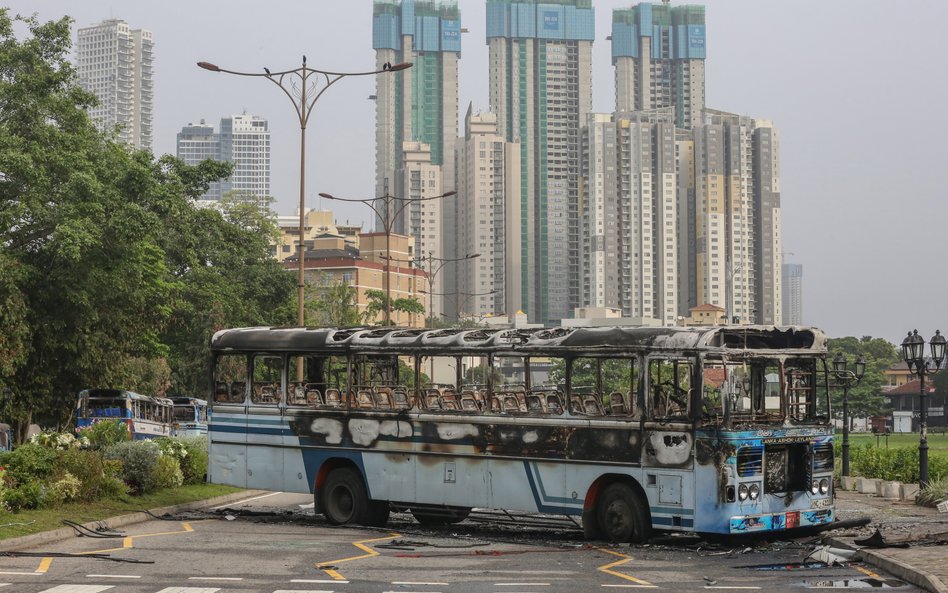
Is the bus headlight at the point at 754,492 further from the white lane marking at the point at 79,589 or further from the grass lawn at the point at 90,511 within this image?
the grass lawn at the point at 90,511

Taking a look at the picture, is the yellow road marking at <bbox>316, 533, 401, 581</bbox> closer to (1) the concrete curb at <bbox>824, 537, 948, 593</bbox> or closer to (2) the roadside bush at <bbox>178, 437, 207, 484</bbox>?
(1) the concrete curb at <bbox>824, 537, 948, 593</bbox>

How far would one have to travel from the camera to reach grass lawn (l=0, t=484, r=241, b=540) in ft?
62.3

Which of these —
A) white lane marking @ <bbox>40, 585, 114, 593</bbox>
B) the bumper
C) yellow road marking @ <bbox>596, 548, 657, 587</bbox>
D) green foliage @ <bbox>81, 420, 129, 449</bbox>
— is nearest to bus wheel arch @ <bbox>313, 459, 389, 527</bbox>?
yellow road marking @ <bbox>596, 548, 657, 587</bbox>

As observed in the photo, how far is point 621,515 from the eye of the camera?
1866 centimetres

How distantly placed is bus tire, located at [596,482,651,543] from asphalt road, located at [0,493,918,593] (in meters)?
0.28

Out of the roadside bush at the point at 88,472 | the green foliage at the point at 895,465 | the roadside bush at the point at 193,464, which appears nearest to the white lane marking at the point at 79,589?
the roadside bush at the point at 88,472

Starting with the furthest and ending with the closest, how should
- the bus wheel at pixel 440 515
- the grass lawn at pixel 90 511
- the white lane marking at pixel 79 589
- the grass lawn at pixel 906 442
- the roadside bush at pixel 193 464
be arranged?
the grass lawn at pixel 906 442 → the roadside bush at pixel 193 464 → the bus wheel at pixel 440 515 → the grass lawn at pixel 90 511 → the white lane marking at pixel 79 589

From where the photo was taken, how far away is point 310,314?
87.6 meters

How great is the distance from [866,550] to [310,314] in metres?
72.7

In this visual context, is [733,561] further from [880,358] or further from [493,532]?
[880,358]

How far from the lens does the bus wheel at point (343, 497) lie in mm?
21953

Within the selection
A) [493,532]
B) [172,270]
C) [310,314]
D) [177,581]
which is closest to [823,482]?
[493,532]

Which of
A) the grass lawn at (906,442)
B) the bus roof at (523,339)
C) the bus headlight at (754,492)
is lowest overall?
the grass lawn at (906,442)

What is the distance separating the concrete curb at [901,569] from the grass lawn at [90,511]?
1099cm
